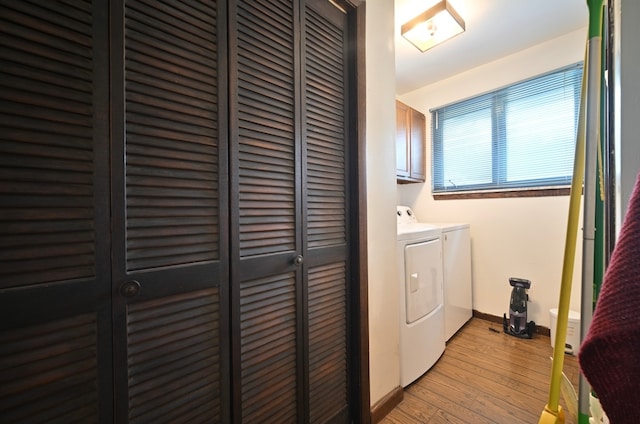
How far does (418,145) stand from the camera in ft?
9.43

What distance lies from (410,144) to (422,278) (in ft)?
4.97

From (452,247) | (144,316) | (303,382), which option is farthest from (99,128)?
(452,247)

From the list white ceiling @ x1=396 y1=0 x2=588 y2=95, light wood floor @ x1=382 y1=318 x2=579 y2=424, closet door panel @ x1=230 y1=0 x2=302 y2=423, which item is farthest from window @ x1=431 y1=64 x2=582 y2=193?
closet door panel @ x1=230 y1=0 x2=302 y2=423

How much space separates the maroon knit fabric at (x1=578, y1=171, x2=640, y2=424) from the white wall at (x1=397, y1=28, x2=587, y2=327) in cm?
236

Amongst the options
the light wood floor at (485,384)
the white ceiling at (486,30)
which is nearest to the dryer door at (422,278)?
the light wood floor at (485,384)

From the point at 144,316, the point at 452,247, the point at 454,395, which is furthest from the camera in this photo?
the point at 452,247

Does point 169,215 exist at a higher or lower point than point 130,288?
higher

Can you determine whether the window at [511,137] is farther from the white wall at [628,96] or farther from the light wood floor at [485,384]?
the white wall at [628,96]

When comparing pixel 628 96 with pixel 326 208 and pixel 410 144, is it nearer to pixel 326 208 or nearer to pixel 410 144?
pixel 326 208

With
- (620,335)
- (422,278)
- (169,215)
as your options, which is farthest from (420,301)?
(169,215)

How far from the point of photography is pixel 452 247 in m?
2.30

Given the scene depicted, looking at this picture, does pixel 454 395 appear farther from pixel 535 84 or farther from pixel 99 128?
pixel 535 84

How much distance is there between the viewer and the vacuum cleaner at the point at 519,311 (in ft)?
7.48

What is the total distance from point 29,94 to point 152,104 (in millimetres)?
232
